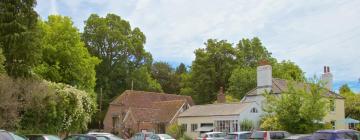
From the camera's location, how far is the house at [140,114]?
200 feet

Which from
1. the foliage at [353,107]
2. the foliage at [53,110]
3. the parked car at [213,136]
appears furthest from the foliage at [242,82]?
the foliage at [53,110]

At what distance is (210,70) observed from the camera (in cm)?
7956

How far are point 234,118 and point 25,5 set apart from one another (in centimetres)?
2607

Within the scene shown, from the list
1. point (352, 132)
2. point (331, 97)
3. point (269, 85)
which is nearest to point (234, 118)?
point (269, 85)

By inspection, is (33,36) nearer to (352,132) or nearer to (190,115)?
(352,132)

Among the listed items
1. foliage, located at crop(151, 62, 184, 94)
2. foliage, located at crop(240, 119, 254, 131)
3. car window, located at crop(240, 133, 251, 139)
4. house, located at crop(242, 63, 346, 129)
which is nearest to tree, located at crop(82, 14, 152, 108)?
foliage, located at crop(151, 62, 184, 94)

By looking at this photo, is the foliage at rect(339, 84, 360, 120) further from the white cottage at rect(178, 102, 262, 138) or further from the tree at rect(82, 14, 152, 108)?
the tree at rect(82, 14, 152, 108)

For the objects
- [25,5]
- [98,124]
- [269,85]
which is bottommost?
[98,124]

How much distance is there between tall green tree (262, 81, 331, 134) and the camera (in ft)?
130

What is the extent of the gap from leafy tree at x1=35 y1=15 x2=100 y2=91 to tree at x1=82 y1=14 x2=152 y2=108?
2636 centimetres

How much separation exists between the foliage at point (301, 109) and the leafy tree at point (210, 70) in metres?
38.1

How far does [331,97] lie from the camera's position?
53.3m

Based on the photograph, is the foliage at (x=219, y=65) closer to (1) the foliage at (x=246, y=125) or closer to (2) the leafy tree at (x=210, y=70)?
(2) the leafy tree at (x=210, y=70)

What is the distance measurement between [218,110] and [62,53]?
17618mm
